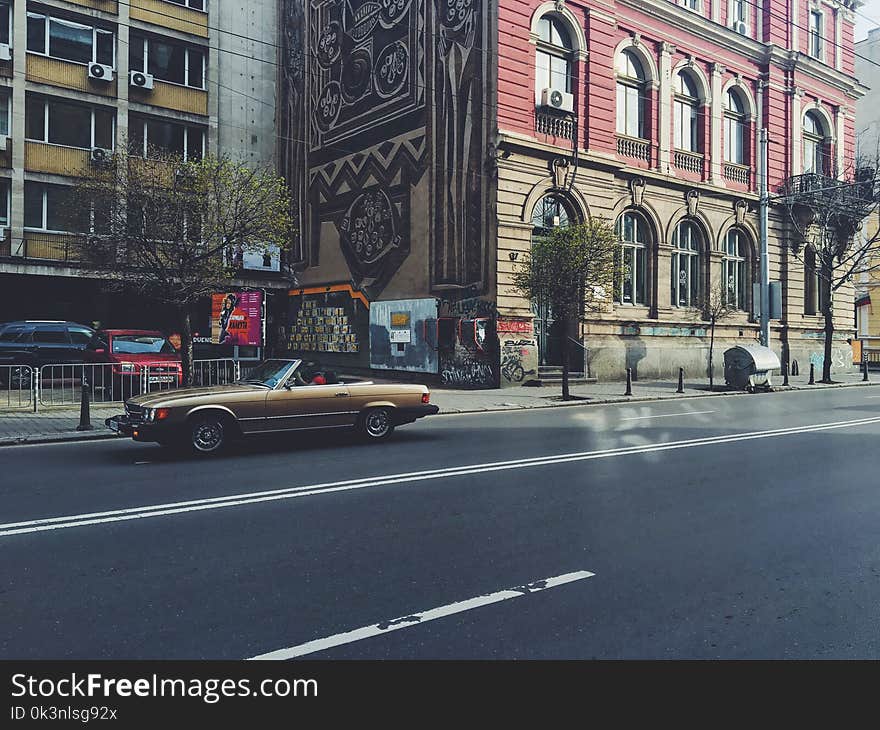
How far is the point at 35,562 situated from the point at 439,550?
283 centimetres

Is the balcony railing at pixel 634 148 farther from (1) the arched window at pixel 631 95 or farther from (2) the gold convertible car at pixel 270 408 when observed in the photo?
(2) the gold convertible car at pixel 270 408

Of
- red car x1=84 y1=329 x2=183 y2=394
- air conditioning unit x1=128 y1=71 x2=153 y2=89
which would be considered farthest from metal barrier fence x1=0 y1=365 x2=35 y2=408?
air conditioning unit x1=128 y1=71 x2=153 y2=89

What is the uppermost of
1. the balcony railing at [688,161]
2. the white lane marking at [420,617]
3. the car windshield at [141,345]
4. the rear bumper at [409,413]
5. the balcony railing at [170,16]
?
the balcony railing at [170,16]

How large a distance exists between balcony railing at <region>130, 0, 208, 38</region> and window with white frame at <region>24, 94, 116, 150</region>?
4110 millimetres

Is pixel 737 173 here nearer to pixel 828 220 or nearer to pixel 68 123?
pixel 828 220

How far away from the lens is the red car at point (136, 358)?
16.5 meters

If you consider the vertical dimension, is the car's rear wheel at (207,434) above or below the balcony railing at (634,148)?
below

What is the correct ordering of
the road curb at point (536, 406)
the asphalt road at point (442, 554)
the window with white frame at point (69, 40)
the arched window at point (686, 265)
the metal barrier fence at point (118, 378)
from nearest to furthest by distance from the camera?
the asphalt road at point (442, 554) < the road curb at point (536, 406) < the metal barrier fence at point (118, 378) < the window with white frame at point (69, 40) < the arched window at point (686, 265)

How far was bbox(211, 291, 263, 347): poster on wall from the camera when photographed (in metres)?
21.7

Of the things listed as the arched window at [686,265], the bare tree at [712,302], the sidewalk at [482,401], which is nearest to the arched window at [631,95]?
the arched window at [686,265]

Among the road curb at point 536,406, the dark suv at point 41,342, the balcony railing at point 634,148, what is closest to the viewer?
the road curb at point 536,406

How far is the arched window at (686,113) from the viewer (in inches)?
1137

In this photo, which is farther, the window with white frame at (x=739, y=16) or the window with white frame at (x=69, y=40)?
the window with white frame at (x=739, y=16)

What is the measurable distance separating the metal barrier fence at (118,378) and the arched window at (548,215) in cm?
1164
